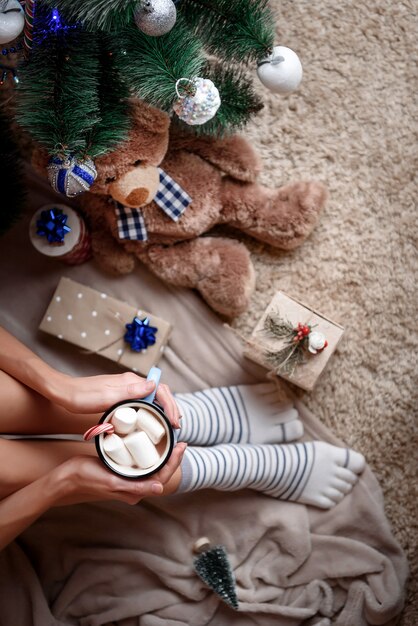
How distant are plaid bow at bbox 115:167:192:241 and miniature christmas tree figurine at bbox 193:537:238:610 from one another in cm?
62

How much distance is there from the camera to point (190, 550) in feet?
4.09

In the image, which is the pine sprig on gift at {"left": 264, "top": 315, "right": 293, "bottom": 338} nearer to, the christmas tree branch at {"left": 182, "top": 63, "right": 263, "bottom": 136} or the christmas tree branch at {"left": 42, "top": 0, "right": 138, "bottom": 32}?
the christmas tree branch at {"left": 182, "top": 63, "right": 263, "bottom": 136}

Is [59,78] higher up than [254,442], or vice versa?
[59,78]

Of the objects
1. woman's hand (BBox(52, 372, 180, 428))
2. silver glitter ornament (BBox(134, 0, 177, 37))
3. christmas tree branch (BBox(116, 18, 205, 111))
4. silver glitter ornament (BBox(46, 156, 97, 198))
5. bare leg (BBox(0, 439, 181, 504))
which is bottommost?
bare leg (BBox(0, 439, 181, 504))

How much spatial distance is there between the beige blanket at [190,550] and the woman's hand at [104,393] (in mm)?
317

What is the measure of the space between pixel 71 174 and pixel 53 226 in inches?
9.8

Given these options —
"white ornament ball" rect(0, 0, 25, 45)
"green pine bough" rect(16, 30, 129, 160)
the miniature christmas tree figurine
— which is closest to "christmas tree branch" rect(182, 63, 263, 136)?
"green pine bough" rect(16, 30, 129, 160)

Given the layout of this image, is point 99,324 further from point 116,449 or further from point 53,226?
point 116,449

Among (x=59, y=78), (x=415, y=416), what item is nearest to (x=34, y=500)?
(x=59, y=78)

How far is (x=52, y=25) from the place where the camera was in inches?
33.1

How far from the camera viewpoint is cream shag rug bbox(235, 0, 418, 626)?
126 cm

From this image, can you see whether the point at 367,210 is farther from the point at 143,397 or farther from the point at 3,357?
the point at 3,357

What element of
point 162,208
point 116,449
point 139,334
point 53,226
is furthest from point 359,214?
point 116,449

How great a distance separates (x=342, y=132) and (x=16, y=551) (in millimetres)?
1068
